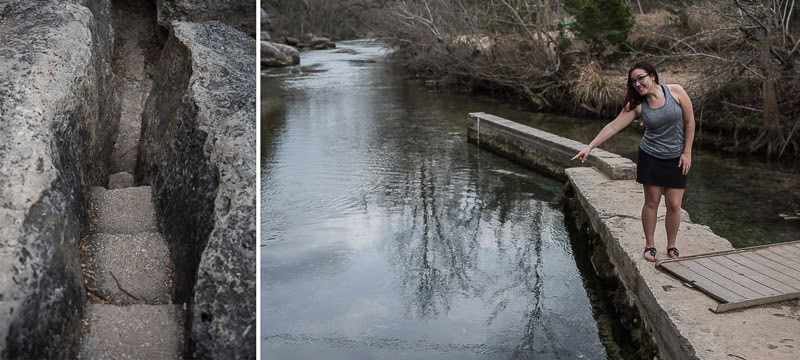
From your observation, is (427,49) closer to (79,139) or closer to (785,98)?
(785,98)

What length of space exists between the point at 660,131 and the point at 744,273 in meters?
0.99

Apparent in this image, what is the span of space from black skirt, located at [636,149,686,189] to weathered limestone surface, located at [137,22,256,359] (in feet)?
8.67

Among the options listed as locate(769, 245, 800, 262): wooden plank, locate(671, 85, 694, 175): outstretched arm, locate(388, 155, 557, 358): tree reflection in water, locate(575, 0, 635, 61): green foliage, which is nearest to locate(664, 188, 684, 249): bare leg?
locate(671, 85, 694, 175): outstretched arm

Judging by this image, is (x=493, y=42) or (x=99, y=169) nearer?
(x=99, y=169)

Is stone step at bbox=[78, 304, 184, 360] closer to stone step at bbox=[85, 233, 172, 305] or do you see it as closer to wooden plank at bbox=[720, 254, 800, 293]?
stone step at bbox=[85, 233, 172, 305]

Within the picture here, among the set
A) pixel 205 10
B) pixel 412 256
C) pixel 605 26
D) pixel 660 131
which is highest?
pixel 605 26

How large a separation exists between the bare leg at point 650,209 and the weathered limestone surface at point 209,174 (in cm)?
277

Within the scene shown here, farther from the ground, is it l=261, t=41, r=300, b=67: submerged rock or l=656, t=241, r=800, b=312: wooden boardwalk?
l=261, t=41, r=300, b=67: submerged rock

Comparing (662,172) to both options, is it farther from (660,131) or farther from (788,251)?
(788,251)

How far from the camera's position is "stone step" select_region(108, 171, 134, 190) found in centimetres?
341

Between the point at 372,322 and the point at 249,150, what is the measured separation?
303cm

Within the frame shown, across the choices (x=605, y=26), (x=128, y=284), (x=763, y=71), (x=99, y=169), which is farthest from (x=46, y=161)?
(x=605, y=26)

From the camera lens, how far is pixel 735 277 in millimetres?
4531

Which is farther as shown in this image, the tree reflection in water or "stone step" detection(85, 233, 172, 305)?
the tree reflection in water
